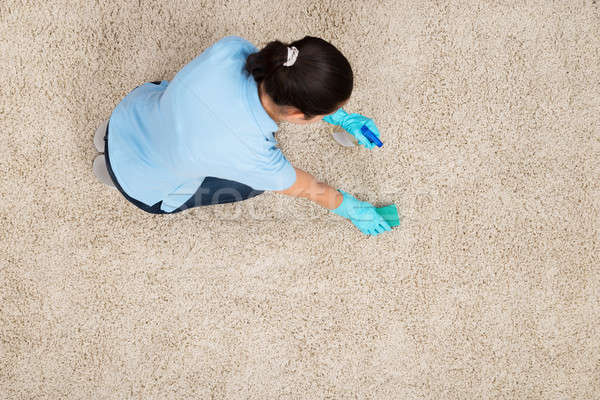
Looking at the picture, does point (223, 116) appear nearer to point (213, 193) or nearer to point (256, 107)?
point (256, 107)

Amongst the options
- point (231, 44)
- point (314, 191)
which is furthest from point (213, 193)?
point (231, 44)

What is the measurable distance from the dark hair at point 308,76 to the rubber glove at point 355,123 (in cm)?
36

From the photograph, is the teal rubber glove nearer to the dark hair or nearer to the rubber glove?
the rubber glove

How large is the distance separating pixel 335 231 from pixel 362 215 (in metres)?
0.08

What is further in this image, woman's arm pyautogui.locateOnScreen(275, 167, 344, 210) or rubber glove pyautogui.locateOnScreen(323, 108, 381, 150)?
rubber glove pyautogui.locateOnScreen(323, 108, 381, 150)

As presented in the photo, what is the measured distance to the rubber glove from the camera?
0.88 m

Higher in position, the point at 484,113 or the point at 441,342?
the point at 484,113

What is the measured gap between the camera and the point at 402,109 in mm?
941

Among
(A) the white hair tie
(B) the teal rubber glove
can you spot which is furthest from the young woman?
(B) the teal rubber glove

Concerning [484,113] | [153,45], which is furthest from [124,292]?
[484,113]

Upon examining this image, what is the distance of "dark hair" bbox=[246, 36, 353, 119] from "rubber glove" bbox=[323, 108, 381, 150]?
36 centimetres

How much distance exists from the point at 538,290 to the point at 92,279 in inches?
43.0

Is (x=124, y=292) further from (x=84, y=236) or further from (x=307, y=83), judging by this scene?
(x=307, y=83)

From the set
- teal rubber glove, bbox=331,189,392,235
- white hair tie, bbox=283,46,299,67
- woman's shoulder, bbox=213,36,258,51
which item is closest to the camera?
white hair tie, bbox=283,46,299,67
